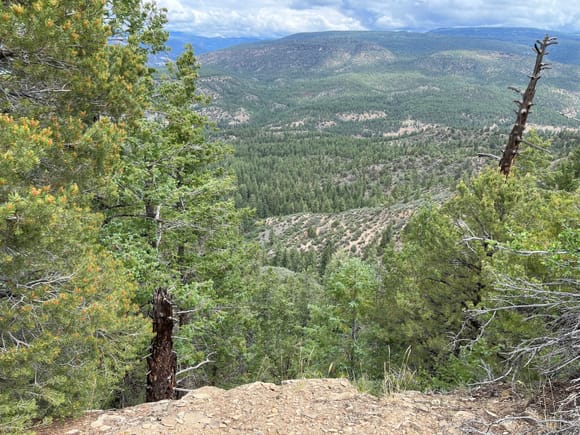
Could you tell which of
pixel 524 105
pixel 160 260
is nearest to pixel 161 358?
pixel 160 260

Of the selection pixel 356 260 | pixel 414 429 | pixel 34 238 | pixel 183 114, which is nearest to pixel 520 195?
pixel 356 260

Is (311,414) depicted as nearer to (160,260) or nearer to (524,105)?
(160,260)

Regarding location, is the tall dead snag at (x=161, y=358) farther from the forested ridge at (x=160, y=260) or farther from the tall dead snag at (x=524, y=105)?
the tall dead snag at (x=524, y=105)

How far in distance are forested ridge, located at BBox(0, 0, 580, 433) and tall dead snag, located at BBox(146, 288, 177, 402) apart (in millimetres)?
41

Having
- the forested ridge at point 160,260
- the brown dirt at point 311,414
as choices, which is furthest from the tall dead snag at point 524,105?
the brown dirt at point 311,414

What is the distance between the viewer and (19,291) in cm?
418

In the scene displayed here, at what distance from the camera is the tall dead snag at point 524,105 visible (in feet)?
29.0

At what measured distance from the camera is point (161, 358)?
7.47m

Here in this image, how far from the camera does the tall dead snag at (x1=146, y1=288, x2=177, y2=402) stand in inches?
289

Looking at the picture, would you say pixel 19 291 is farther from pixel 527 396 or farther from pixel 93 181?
pixel 527 396

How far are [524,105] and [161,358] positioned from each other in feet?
33.9

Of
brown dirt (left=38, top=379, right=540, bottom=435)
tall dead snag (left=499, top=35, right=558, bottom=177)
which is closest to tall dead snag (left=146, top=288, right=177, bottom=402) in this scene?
brown dirt (left=38, top=379, right=540, bottom=435)

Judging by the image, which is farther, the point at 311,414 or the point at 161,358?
the point at 161,358

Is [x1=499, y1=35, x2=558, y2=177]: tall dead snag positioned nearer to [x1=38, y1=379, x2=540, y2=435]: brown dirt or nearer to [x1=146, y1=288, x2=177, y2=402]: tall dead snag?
[x1=38, y1=379, x2=540, y2=435]: brown dirt
